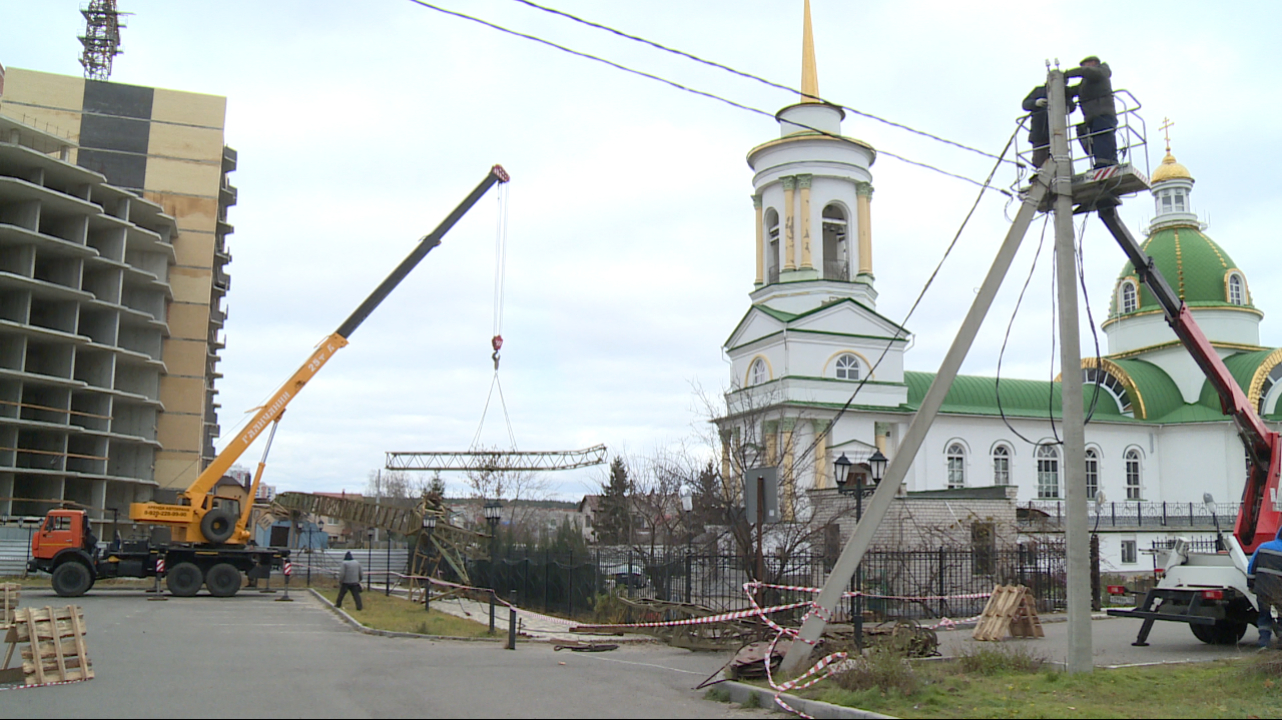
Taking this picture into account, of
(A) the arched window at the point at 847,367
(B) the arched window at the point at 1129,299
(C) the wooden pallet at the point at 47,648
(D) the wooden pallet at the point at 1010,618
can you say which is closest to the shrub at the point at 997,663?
(D) the wooden pallet at the point at 1010,618

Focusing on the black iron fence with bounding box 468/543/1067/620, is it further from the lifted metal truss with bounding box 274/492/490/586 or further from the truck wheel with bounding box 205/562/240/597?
the truck wheel with bounding box 205/562/240/597

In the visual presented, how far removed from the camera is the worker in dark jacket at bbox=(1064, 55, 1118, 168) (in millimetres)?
13539

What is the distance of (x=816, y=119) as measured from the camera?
41.0m

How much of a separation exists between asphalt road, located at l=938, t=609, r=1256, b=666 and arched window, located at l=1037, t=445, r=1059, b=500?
22432mm

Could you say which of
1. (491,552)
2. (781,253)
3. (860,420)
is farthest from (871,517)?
(781,253)

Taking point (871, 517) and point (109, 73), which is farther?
point (109, 73)

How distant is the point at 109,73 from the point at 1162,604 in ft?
252

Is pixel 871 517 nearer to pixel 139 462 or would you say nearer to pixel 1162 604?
pixel 1162 604

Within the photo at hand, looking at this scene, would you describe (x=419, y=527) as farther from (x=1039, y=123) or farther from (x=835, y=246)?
(x=1039, y=123)

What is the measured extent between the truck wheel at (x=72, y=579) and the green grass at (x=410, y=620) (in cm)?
746

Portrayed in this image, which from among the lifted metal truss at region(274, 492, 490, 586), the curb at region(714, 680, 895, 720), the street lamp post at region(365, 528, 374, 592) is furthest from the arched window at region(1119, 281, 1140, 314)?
the curb at region(714, 680, 895, 720)

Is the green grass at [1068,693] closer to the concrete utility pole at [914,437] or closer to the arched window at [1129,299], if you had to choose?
the concrete utility pole at [914,437]

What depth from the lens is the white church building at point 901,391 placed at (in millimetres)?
38781

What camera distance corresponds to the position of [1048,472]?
42.8 metres
